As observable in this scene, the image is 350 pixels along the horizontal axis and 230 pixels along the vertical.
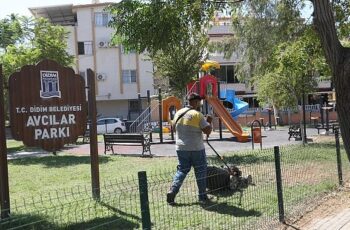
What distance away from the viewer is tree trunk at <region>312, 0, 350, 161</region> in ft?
17.0

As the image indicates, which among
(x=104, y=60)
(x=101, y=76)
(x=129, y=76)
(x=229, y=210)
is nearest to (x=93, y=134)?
(x=229, y=210)

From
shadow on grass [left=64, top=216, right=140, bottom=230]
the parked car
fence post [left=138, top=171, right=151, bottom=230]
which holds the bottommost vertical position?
the parked car

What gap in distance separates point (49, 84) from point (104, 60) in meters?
44.4

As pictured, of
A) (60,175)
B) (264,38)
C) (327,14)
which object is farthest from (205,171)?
(264,38)

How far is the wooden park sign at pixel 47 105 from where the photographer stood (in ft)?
24.9

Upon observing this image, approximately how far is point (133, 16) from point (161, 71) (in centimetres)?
1969

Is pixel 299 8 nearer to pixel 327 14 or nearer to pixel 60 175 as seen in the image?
pixel 60 175

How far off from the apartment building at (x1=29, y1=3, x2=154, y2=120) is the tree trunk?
4596 cm

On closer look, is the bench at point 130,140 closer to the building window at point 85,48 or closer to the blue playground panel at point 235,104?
the blue playground panel at point 235,104

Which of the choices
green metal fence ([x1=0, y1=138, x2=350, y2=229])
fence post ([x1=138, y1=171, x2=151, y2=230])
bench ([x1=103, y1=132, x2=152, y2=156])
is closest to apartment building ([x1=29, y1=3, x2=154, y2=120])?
bench ([x1=103, y1=132, x2=152, y2=156])

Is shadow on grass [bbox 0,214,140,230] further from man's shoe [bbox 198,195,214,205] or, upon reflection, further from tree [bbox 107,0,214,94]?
tree [bbox 107,0,214,94]

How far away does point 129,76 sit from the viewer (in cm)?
5206

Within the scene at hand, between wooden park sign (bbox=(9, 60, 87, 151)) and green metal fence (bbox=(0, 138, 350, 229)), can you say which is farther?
wooden park sign (bbox=(9, 60, 87, 151))

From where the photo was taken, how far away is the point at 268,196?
882cm
